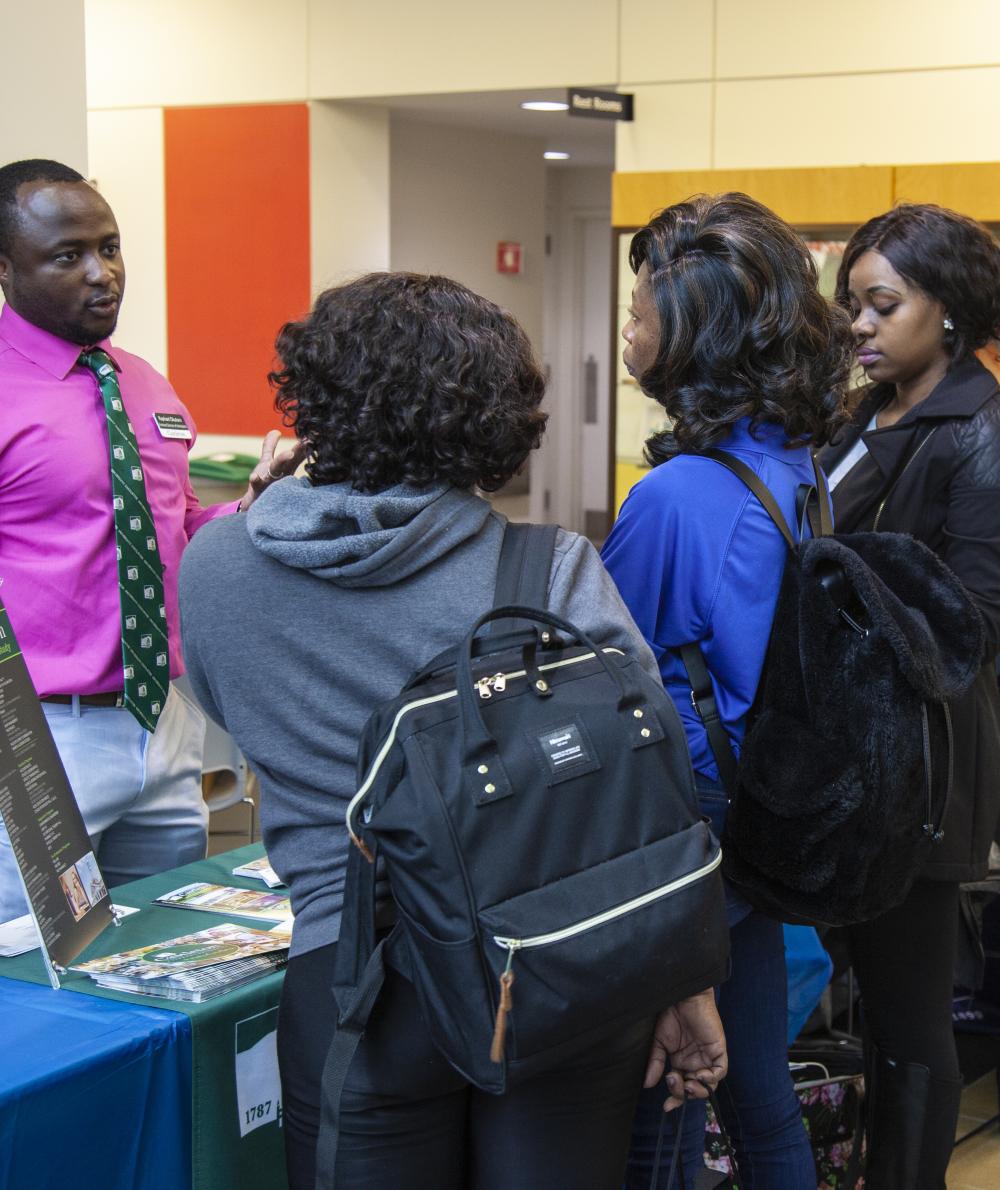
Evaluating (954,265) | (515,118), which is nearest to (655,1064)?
(954,265)

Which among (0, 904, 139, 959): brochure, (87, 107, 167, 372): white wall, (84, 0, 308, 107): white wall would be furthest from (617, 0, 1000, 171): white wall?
(0, 904, 139, 959): brochure

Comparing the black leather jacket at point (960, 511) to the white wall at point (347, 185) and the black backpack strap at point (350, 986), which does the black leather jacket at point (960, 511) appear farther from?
the white wall at point (347, 185)

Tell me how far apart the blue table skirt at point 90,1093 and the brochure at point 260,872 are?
0.44 meters

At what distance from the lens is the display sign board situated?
5.47ft

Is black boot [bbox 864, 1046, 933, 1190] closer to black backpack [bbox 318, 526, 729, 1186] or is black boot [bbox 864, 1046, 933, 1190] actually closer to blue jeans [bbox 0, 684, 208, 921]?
black backpack [bbox 318, 526, 729, 1186]

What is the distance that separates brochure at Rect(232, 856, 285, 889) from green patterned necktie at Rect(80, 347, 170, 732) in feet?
0.86

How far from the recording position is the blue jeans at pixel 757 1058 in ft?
5.66

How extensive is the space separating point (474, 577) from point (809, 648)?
1.47ft

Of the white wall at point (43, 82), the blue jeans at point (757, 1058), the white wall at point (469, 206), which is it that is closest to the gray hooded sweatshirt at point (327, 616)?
the blue jeans at point (757, 1058)

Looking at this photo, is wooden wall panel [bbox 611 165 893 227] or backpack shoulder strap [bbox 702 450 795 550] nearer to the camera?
backpack shoulder strap [bbox 702 450 795 550]

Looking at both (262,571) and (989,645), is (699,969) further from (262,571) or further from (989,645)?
(989,645)

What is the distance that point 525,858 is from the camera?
4.08 feet

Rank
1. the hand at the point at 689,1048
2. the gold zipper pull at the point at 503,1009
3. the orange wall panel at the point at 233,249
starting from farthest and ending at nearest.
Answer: the orange wall panel at the point at 233,249, the hand at the point at 689,1048, the gold zipper pull at the point at 503,1009

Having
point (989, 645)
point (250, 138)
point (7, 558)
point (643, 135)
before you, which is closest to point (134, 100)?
point (250, 138)
